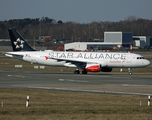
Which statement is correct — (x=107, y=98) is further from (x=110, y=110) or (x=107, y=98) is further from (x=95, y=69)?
(x=95, y=69)

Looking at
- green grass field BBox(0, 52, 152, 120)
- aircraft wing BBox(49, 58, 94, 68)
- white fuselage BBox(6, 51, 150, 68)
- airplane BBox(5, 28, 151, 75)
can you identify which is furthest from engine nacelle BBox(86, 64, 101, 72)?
green grass field BBox(0, 52, 152, 120)

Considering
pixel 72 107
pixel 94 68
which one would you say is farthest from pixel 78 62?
pixel 72 107

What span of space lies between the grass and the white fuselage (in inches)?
→ 909

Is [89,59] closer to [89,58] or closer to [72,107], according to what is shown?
[89,58]

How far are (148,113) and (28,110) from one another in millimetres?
8740

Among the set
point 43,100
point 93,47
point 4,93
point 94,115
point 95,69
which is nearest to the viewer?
point 94,115

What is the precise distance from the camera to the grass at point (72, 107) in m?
18.6

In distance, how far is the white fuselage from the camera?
52000 mm

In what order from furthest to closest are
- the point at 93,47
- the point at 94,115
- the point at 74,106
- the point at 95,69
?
Result: the point at 93,47 → the point at 95,69 → the point at 74,106 → the point at 94,115

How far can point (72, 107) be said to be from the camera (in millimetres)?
22047

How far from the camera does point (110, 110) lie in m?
20.8

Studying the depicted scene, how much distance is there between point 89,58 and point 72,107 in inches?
1228

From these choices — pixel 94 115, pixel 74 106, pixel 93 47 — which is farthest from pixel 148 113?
pixel 93 47

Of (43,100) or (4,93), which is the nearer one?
(43,100)
